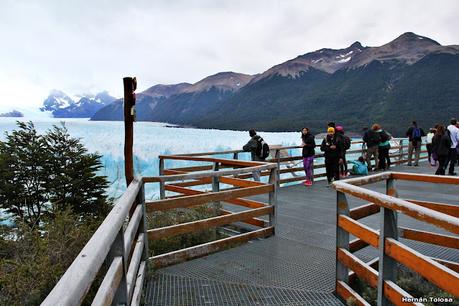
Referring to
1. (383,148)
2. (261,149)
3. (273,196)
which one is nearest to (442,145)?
(383,148)

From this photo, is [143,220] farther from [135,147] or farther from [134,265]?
[135,147]

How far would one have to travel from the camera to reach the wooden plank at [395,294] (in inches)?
93.8

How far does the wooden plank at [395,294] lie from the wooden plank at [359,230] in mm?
293

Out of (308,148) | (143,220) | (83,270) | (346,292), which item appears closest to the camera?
(83,270)

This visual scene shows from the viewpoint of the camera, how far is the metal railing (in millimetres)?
2084

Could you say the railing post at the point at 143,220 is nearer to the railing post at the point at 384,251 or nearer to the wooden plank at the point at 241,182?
the wooden plank at the point at 241,182

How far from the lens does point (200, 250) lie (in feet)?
15.0

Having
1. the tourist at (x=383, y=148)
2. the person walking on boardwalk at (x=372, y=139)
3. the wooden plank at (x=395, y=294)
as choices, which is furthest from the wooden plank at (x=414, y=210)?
the tourist at (x=383, y=148)

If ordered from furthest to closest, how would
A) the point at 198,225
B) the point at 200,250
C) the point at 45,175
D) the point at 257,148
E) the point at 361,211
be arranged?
the point at 45,175
the point at 257,148
the point at 200,250
the point at 198,225
the point at 361,211

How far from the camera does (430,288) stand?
3459 mm

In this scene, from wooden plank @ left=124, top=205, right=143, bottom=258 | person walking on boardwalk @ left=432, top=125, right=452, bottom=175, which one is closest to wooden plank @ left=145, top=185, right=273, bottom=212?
wooden plank @ left=124, top=205, right=143, bottom=258

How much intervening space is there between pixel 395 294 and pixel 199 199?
8.13ft

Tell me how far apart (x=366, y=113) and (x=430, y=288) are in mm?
161718

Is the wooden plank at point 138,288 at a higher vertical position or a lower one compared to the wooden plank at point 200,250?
higher
